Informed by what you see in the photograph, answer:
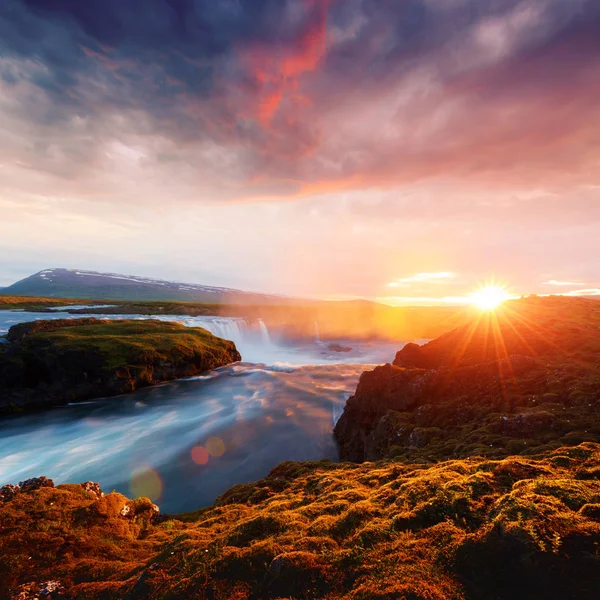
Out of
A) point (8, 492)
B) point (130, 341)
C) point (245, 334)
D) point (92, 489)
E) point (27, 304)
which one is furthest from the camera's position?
point (27, 304)

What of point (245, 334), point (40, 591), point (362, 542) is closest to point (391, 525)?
point (362, 542)

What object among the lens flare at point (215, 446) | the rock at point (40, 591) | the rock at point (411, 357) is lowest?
the lens flare at point (215, 446)

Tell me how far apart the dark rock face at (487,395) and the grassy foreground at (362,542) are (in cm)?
326

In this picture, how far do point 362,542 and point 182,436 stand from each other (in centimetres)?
2942

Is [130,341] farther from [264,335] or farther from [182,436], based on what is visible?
[264,335]

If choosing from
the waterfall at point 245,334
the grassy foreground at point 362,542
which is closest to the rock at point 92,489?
the grassy foreground at point 362,542

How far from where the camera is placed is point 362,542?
Result: 742 centimetres

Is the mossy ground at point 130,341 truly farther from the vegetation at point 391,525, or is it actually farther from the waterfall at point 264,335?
the vegetation at point 391,525

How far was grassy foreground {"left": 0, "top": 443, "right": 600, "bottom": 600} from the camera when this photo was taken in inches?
230

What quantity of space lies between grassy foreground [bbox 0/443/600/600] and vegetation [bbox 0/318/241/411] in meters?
35.8

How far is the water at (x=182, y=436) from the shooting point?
24.7 meters

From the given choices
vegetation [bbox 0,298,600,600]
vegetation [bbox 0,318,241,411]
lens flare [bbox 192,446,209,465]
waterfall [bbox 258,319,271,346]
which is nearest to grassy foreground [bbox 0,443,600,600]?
vegetation [bbox 0,298,600,600]

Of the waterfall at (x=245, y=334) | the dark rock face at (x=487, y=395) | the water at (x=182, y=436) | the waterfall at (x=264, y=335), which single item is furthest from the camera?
the waterfall at (x=264, y=335)

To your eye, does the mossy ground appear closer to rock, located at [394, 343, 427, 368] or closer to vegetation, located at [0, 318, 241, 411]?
vegetation, located at [0, 318, 241, 411]
